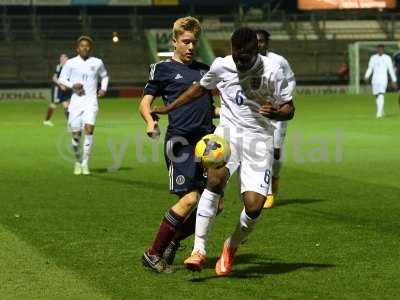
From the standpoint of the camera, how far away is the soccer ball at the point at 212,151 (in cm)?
872

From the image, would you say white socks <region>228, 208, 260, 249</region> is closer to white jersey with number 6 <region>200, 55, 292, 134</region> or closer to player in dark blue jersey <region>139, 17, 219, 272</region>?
player in dark blue jersey <region>139, 17, 219, 272</region>

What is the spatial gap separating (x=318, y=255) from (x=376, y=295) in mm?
1879

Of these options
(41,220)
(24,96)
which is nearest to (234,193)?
(41,220)

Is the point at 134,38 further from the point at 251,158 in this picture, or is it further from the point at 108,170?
the point at 251,158

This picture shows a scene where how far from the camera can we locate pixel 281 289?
8469mm

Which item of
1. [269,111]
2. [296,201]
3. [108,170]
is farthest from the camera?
[108,170]

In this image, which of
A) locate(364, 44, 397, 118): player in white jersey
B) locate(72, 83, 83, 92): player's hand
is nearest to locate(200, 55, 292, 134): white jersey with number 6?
locate(72, 83, 83, 92): player's hand

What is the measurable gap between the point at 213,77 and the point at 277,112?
681mm

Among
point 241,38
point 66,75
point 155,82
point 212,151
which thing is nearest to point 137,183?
point 66,75

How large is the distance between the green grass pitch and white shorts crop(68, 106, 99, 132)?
91 cm

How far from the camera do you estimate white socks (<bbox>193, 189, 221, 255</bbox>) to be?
352 inches

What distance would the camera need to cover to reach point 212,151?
8711 millimetres

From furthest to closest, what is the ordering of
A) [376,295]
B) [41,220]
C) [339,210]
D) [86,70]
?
[86,70] → [339,210] → [41,220] → [376,295]

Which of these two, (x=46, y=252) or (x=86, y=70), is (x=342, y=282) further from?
(x=86, y=70)
